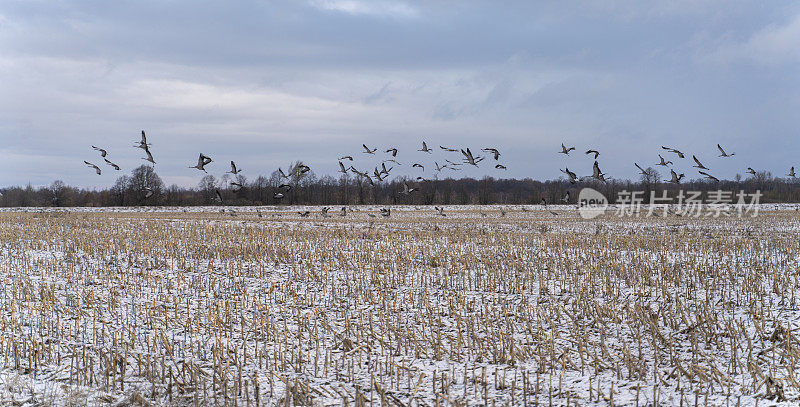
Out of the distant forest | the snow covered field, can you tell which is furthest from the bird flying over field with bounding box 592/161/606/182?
the distant forest

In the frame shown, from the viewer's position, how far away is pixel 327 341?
7309mm

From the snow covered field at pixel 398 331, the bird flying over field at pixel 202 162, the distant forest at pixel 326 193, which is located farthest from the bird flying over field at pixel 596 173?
the distant forest at pixel 326 193

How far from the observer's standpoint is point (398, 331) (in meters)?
7.36

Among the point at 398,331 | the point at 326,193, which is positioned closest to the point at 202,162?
the point at 398,331

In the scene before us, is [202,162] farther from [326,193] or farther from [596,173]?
[326,193]

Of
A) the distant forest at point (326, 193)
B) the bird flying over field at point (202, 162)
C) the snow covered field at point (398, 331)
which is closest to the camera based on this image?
the snow covered field at point (398, 331)

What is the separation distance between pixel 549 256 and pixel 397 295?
5774 mm

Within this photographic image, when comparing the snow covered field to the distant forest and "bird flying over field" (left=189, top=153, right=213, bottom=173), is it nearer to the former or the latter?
"bird flying over field" (left=189, top=153, right=213, bottom=173)

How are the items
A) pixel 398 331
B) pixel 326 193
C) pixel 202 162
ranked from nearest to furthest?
1. pixel 398 331
2. pixel 202 162
3. pixel 326 193

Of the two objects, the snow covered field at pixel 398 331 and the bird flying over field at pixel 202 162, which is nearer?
the snow covered field at pixel 398 331

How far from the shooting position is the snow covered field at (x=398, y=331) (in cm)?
550

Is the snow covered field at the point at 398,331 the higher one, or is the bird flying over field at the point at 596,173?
the bird flying over field at the point at 596,173

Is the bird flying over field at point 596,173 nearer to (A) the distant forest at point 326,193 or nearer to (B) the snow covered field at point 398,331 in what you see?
(B) the snow covered field at point 398,331

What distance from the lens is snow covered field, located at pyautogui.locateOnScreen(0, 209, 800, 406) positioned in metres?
5.50
